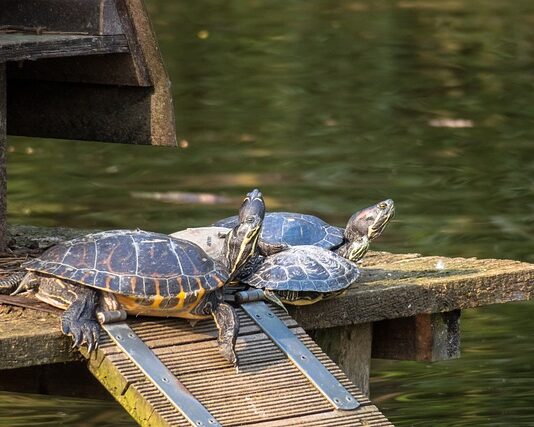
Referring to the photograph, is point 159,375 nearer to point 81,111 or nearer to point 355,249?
point 355,249

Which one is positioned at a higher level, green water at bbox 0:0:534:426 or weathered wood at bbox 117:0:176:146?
weathered wood at bbox 117:0:176:146

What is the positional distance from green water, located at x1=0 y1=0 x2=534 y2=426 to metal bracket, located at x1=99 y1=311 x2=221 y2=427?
2746 mm

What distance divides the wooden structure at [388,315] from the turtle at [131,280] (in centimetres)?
8

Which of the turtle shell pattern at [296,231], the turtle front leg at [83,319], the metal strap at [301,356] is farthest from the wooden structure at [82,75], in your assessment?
the metal strap at [301,356]

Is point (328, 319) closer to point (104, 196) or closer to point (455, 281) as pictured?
point (455, 281)

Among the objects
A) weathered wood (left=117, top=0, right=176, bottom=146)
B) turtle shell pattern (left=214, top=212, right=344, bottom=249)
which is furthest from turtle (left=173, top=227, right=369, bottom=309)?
weathered wood (left=117, top=0, right=176, bottom=146)

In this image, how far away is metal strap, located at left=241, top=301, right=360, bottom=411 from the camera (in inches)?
212

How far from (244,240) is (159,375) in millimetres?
719

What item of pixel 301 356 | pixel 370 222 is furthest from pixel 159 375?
pixel 370 222

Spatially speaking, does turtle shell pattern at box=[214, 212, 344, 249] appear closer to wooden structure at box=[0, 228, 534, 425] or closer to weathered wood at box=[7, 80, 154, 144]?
wooden structure at box=[0, 228, 534, 425]

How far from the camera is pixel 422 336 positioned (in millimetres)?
6348

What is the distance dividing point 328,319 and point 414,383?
2805mm

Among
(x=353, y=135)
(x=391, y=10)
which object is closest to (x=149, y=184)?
(x=353, y=135)

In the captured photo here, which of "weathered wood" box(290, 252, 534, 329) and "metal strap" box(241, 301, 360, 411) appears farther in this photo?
"weathered wood" box(290, 252, 534, 329)
